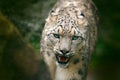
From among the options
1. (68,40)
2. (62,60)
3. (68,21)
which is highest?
(68,21)

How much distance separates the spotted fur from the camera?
8.42 meters

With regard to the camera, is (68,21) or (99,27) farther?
(99,27)

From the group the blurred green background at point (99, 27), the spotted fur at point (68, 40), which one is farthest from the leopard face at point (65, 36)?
the blurred green background at point (99, 27)

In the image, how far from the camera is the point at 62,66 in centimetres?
864

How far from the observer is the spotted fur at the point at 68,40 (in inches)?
332

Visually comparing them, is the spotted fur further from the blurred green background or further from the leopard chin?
the blurred green background

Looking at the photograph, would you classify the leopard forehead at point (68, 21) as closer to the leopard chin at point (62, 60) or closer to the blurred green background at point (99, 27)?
the leopard chin at point (62, 60)

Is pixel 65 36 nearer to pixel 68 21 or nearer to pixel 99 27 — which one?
pixel 68 21

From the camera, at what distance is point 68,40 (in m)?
8.40

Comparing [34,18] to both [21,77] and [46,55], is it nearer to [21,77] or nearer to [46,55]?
[46,55]

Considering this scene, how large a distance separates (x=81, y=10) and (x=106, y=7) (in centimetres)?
336

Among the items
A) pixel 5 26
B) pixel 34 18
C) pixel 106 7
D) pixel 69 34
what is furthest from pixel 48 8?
pixel 5 26

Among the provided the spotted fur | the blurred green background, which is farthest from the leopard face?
the blurred green background

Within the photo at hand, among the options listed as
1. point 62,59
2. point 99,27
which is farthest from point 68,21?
point 99,27
